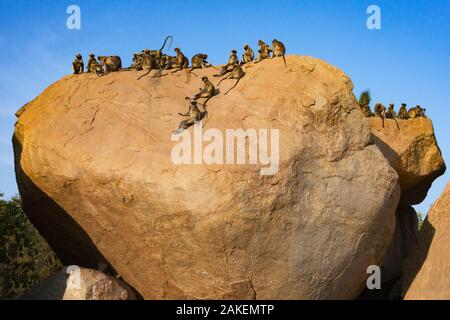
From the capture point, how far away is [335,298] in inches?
476

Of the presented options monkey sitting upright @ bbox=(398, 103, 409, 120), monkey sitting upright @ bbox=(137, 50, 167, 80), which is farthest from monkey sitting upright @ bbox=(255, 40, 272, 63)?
monkey sitting upright @ bbox=(398, 103, 409, 120)

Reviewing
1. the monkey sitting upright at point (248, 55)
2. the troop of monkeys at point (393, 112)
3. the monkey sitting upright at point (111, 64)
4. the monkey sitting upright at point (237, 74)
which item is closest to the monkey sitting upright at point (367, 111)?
the troop of monkeys at point (393, 112)

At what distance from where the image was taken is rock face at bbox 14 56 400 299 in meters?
11.0

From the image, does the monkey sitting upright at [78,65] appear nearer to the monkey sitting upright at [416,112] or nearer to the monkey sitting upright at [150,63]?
the monkey sitting upright at [150,63]

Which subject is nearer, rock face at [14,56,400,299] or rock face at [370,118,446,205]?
rock face at [14,56,400,299]

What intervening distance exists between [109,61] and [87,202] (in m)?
4.74

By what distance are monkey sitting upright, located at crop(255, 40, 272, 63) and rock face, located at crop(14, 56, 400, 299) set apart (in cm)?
96

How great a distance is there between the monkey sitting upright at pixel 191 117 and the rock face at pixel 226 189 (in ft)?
0.72

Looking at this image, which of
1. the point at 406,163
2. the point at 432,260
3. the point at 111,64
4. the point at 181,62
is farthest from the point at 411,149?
the point at 111,64

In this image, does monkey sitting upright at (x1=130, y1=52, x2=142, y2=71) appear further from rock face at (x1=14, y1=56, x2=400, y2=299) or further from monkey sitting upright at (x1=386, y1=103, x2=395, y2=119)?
monkey sitting upright at (x1=386, y1=103, x2=395, y2=119)

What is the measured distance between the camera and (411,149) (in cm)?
1666

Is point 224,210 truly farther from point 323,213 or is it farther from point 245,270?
point 323,213

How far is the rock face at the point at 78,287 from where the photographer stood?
11.6 meters
